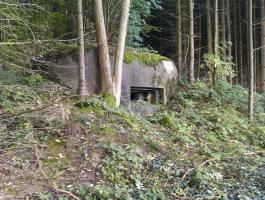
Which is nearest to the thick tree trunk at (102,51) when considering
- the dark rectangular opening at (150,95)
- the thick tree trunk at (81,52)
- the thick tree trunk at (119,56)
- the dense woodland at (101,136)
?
the dense woodland at (101,136)

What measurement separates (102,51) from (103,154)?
A: 2.93 m

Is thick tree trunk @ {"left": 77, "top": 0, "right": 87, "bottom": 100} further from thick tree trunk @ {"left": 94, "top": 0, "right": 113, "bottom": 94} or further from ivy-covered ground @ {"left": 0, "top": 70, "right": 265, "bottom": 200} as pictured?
thick tree trunk @ {"left": 94, "top": 0, "right": 113, "bottom": 94}

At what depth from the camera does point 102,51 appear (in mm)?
8359

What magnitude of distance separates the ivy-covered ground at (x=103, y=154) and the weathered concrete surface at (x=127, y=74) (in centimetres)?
49

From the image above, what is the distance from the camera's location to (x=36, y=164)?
5.70 meters

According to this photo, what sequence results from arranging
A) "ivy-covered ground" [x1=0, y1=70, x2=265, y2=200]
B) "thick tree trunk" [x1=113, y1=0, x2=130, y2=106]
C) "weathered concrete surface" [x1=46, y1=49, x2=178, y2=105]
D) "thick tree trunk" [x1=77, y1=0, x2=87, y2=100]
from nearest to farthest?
→ "ivy-covered ground" [x1=0, y1=70, x2=265, y2=200] < "thick tree trunk" [x1=77, y1=0, x2=87, y2=100] < "thick tree trunk" [x1=113, y1=0, x2=130, y2=106] < "weathered concrete surface" [x1=46, y1=49, x2=178, y2=105]

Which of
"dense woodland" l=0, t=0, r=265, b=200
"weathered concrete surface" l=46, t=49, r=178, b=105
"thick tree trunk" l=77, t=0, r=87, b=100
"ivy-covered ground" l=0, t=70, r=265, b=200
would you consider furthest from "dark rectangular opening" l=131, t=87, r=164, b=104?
"thick tree trunk" l=77, t=0, r=87, b=100

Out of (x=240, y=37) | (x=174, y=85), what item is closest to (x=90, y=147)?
(x=174, y=85)

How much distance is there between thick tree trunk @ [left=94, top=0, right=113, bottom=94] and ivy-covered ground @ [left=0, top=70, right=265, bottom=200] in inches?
24.7

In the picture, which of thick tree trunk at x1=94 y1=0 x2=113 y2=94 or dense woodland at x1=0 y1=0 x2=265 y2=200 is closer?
dense woodland at x1=0 y1=0 x2=265 y2=200

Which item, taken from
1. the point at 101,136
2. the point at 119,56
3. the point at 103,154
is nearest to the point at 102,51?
the point at 119,56

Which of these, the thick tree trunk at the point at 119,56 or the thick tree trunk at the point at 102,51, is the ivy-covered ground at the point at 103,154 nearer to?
Answer: the thick tree trunk at the point at 102,51

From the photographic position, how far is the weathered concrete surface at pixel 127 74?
8781 millimetres

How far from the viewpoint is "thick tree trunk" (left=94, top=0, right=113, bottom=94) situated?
8258 millimetres
